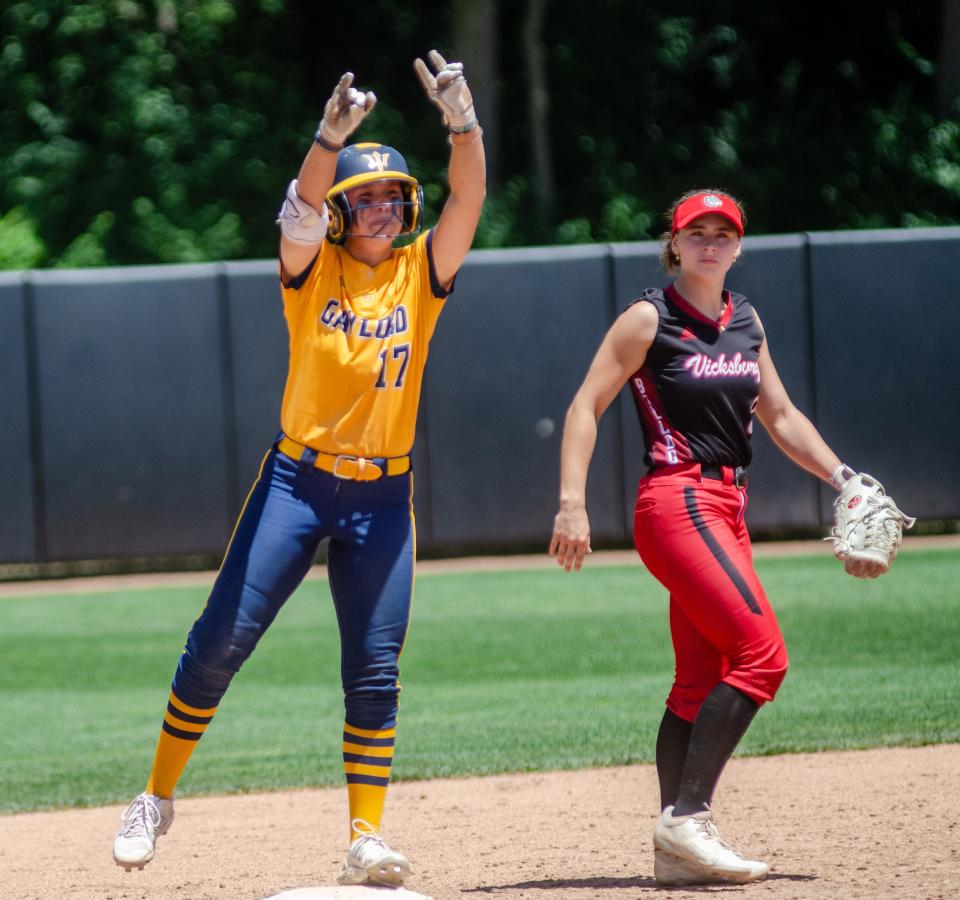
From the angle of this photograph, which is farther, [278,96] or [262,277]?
A: [278,96]

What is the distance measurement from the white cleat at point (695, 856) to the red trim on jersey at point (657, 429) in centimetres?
94

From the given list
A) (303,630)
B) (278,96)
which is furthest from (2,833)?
(278,96)

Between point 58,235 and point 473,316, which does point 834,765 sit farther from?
point 58,235

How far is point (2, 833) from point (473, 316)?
8175 millimetres

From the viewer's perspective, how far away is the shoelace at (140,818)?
423cm

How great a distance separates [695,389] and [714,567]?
487 millimetres

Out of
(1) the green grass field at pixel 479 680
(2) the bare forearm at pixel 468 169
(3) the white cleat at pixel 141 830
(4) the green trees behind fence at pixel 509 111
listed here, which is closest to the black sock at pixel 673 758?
(3) the white cleat at pixel 141 830

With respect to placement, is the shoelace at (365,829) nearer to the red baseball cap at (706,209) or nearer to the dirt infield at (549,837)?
the dirt infield at (549,837)

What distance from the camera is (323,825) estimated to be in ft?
18.7

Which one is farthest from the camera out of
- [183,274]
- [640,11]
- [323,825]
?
[640,11]

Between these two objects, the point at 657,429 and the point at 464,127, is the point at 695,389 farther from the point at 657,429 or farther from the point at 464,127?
the point at 464,127

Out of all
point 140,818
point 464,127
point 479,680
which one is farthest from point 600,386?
point 479,680

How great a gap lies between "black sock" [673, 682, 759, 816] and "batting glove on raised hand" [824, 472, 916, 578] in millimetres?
493

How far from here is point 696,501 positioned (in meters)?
4.30
